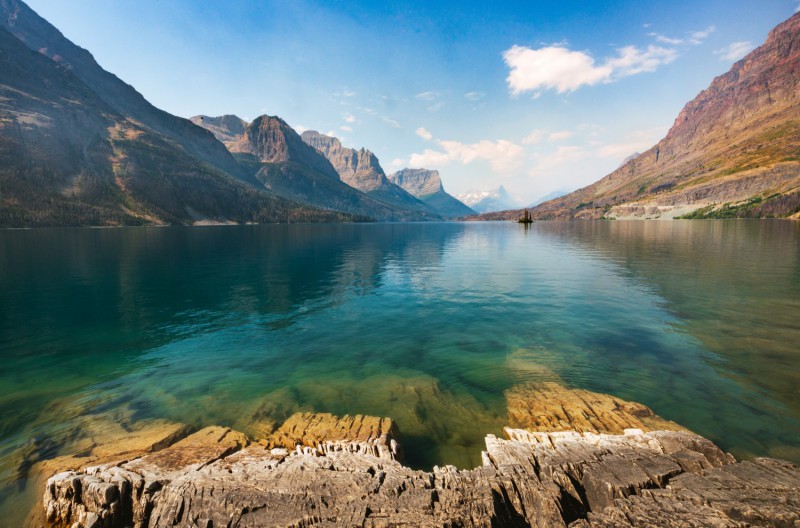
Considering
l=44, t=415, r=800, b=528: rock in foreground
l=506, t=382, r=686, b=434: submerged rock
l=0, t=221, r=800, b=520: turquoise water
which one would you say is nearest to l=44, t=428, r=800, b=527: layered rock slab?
l=44, t=415, r=800, b=528: rock in foreground

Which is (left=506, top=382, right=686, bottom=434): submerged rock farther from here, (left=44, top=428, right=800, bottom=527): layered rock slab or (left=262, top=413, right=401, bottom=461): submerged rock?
(left=262, top=413, right=401, bottom=461): submerged rock

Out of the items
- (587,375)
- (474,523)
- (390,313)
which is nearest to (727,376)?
(587,375)

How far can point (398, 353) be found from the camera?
1023 inches

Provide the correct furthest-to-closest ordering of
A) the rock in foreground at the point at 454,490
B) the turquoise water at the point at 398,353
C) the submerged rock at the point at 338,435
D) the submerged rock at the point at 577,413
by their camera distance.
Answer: the turquoise water at the point at 398,353 < the submerged rock at the point at 577,413 < the submerged rock at the point at 338,435 < the rock in foreground at the point at 454,490

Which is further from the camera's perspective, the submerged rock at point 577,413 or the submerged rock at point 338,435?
the submerged rock at point 577,413

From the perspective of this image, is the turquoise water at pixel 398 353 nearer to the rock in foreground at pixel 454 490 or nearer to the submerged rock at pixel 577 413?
the submerged rock at pixel 577 413

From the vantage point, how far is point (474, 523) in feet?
27.9

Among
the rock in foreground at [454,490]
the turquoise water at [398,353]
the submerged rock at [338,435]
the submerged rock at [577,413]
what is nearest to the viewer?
the rock in foreground at [454,490]

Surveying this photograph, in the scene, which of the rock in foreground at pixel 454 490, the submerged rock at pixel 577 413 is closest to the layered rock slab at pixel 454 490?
the rock in foreground at pixel 454 490

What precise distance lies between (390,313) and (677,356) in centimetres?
2441

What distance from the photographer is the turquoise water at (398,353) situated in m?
16.8

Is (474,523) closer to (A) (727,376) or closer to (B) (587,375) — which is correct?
(B) (587,375)

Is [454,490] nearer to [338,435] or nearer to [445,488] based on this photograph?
[445,488]

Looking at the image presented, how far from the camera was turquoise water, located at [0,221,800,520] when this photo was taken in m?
16.8
